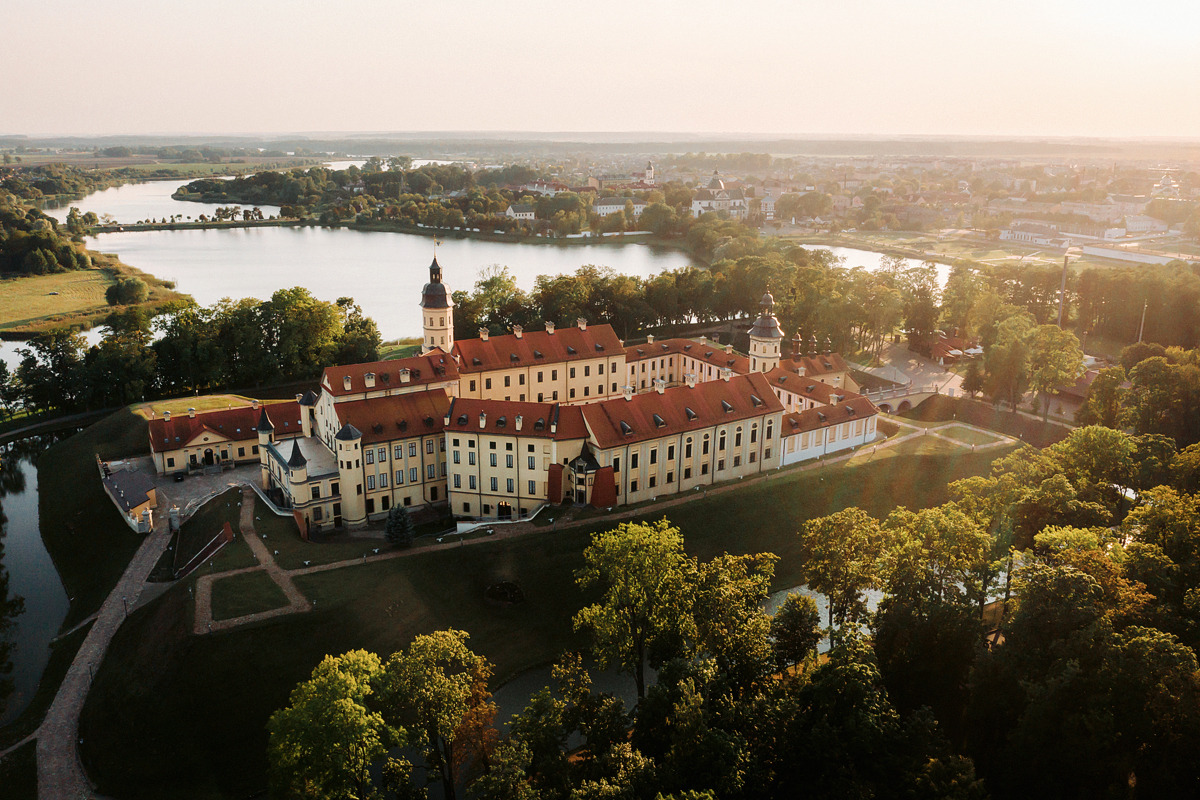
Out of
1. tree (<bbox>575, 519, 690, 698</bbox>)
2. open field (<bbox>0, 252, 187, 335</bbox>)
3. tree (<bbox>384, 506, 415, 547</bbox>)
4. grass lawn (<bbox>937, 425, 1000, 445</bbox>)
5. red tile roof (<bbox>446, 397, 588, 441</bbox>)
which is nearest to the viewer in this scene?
tree (<bbox>575, 519, 690, 698</bbox>)

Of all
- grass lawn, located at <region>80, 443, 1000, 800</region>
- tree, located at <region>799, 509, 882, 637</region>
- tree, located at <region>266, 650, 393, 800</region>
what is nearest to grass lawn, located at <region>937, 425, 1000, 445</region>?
grass lawn, located at <region>80, 443, 1000, 800</region>

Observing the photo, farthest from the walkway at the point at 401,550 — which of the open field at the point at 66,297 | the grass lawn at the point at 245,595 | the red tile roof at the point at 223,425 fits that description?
the open field at the point at 66,297

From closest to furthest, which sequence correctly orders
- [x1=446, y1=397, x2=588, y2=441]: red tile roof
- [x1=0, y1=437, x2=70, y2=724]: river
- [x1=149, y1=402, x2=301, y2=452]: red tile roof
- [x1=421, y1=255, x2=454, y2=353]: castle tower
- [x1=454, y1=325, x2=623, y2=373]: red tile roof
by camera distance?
1. [x1=0, y1=437, x2=70, y2=724]: river
2. [x1=446, y1=397, x2=588, y2=441]: red tile roof
3. [x1=149, y1=402, x2=301, y2=452]: red tile roof
4. [x1=421, y1=255, x2=454, y2=353]: castle tower
5. [x1=454, y1=325, x2=623, y2=373]: red tile roof

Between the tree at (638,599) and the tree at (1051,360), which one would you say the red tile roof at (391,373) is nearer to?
the tree at (638,599)

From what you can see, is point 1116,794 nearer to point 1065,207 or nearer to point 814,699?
point 814,699

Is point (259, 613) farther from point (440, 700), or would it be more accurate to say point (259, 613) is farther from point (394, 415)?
point (394, 415)

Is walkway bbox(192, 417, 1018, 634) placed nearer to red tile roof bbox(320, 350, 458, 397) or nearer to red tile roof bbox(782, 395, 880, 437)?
red tile roof bbox(782, 395, 880, 437)
